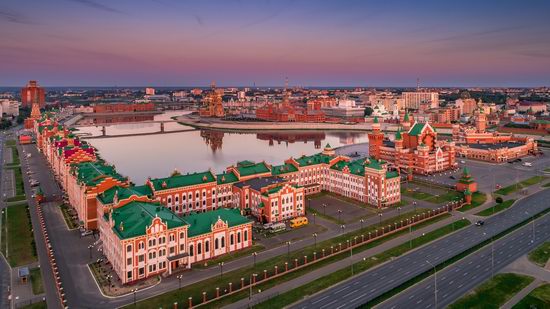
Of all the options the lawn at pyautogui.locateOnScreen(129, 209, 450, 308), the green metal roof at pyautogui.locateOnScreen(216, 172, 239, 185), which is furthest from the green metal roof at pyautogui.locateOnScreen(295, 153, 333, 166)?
the lawn at pyautogui.locateOnScreen(129, 209, 450, 308)

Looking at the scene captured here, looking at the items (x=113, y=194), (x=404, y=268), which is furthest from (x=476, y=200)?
(x=113, y=194)

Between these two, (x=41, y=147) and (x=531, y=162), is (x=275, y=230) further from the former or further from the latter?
(x=41, y=147)

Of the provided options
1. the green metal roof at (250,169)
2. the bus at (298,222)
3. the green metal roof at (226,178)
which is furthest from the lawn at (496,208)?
the green metal roof at (226,178)

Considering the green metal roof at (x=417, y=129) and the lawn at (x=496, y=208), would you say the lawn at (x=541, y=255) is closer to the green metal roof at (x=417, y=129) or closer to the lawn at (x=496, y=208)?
the lawn at (x=496, y=208)

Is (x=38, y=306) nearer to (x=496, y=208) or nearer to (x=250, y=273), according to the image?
(x=250, y=273)

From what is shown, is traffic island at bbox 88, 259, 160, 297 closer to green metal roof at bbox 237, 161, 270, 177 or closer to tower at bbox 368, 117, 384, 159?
green metal roof at bbox 237, 161, 270, 177

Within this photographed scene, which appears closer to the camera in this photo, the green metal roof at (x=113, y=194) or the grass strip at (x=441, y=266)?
the grass strip at (x=441, y=266)
